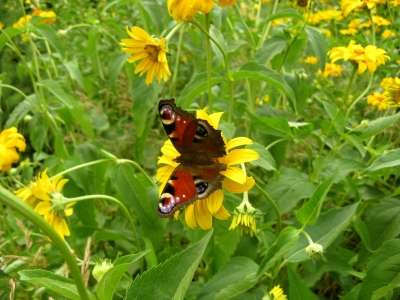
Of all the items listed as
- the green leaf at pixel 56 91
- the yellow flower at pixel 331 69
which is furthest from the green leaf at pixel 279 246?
the yellow flower at pixel 331 69

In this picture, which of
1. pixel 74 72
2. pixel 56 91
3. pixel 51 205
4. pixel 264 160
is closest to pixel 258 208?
pixel 264 160

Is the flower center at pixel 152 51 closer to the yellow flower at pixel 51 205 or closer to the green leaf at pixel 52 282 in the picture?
the yellow flower at pixel 51 205

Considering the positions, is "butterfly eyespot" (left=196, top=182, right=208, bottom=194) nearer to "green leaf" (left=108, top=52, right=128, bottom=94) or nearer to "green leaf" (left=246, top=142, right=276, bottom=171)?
"green leaf" (left=246, top=142, right=276, bottom=171)

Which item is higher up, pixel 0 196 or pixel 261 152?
pixel 0 196

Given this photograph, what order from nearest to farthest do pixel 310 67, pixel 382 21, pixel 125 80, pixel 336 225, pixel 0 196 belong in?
pixel 0 196
pixel 336 225
pixel 382 21
pixel 125 80
pixel 310 67

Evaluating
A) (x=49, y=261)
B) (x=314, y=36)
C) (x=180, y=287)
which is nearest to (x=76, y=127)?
(x=49, y=261)

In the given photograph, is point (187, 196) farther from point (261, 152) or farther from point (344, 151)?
point (344, 151)
